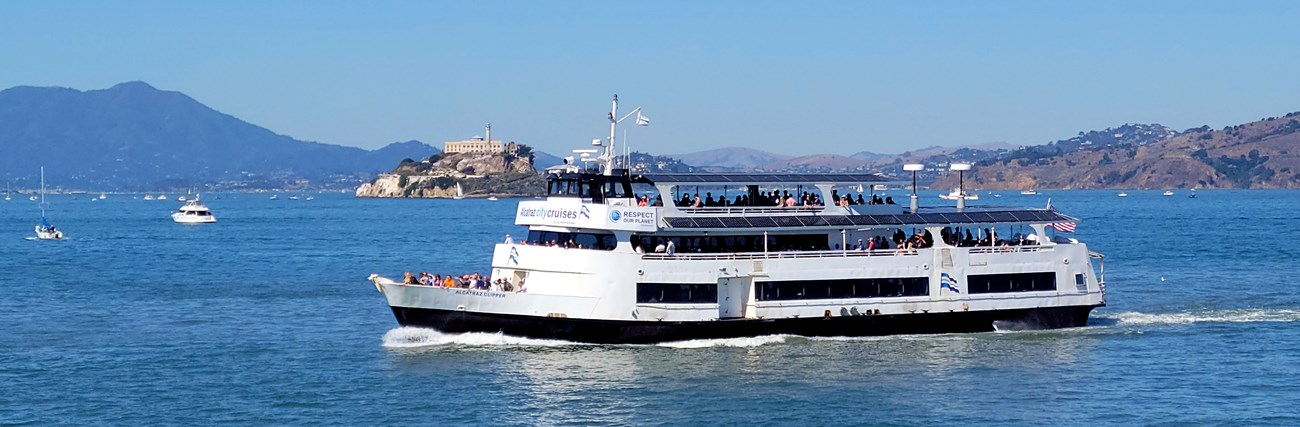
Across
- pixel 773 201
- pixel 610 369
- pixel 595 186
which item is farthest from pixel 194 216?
pixel 610 369

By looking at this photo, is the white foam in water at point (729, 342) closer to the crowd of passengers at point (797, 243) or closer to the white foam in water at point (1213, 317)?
the crowd of passengers at point (797, 243)

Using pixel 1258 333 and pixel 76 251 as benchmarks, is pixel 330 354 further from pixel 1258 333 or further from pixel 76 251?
pixel 76 251

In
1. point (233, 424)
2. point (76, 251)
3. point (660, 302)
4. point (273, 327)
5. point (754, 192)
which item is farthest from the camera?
point (76, 251)

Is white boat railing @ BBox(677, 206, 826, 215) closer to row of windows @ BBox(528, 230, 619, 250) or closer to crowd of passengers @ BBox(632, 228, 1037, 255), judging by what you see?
crowd of passengers @ BBox(632, 228, 1037, 255)

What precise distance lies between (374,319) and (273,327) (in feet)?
9.47

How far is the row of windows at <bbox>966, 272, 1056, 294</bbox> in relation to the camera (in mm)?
38781

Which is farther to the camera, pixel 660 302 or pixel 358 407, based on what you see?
pixel 660 302

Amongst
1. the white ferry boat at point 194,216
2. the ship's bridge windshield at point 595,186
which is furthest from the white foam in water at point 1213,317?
the white ferry boat at point 194,216

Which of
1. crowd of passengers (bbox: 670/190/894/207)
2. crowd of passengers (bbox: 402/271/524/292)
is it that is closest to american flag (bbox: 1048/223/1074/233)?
crowd of passengers (bbox: 670/190/894/207)

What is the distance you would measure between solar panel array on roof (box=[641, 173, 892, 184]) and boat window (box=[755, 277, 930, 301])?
281 cm

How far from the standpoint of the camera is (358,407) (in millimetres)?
29844

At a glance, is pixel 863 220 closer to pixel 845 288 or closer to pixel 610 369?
pixel 845 288

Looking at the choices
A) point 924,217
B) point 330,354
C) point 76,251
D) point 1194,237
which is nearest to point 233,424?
point 330,354

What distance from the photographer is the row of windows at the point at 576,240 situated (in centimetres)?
3647
